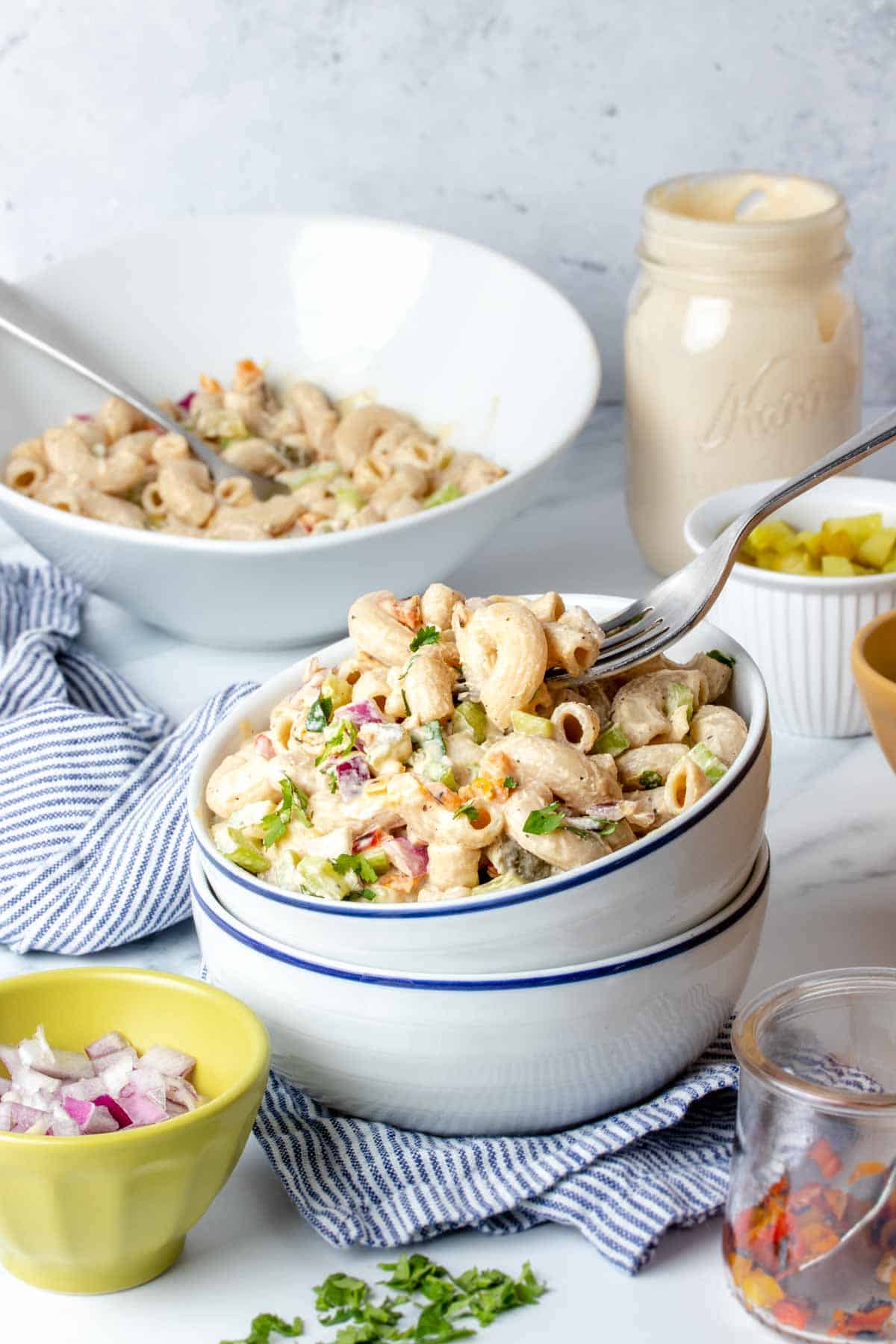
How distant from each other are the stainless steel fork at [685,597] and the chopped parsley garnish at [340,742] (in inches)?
4.6

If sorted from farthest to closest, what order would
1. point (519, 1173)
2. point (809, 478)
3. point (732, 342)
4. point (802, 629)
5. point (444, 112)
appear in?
point (444, 112), point (732, 342), point (802, 629), point (809, 478), point (519, 1173)

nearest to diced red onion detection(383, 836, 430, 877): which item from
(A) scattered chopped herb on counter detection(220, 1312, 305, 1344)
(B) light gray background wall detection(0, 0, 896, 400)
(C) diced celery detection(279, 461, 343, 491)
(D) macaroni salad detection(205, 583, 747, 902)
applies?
(D) macaroni salad detection(205, 583, 747, 902)

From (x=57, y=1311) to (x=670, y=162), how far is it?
1432 mm

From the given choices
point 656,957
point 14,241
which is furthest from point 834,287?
point 14,241

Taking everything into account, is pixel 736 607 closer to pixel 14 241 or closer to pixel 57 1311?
pixel 57 1311

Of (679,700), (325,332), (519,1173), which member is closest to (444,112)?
(325,332)

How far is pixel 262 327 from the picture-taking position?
170cm

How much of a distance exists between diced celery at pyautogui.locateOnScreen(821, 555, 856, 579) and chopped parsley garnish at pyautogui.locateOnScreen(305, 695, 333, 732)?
52cm

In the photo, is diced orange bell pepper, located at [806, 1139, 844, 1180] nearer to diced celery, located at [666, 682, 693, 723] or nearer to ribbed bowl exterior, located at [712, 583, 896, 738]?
diced celery, located at [666, 682, 693, 723]

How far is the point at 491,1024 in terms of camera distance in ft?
2.58

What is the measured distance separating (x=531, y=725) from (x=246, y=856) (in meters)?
0.16

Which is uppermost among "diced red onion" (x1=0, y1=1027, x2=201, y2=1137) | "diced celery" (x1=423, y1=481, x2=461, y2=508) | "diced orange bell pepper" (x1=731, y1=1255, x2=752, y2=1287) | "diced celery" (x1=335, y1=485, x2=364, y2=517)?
"diced red onion" (x1=0, y1=1027, x2=201, y2=1137)

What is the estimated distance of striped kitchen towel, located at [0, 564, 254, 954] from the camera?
3.43 ft

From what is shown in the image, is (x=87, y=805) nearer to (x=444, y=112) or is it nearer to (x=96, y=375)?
(x=96, y=375)
